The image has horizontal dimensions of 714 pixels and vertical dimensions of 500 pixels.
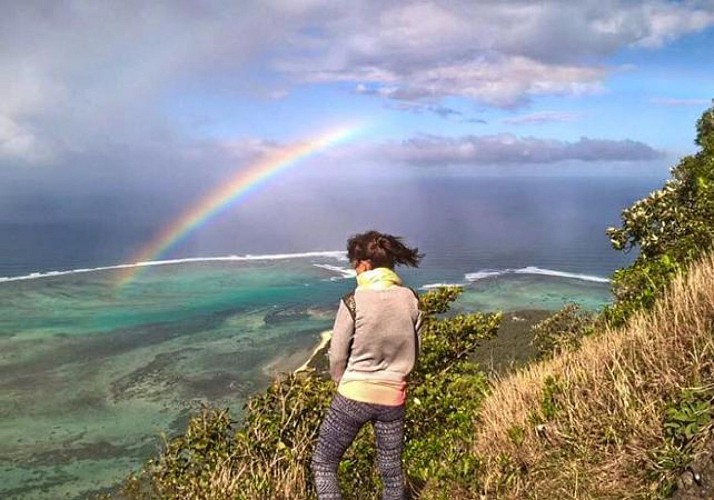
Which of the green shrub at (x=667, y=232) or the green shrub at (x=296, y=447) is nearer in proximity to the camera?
the green shrub at (x=296, y=447)

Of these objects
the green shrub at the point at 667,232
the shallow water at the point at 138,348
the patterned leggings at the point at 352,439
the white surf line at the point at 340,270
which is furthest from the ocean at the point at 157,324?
the green shrub at the point at 667,232

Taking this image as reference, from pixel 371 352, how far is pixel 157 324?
83.1m

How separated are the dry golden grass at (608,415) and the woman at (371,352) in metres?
1.23

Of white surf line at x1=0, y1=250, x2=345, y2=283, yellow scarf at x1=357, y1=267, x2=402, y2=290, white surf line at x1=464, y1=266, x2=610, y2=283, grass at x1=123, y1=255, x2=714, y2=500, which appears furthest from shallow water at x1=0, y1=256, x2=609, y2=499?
white surf line at x1=0, y1=250, x2=345, y2=283

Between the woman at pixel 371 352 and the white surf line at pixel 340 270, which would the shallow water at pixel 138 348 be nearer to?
the white surf line at pixel 340 270

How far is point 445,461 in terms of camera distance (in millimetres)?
6102

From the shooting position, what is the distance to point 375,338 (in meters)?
4.69

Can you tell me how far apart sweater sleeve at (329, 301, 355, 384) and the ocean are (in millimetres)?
4826

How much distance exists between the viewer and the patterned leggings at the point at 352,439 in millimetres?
4855

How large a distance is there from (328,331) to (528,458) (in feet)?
220

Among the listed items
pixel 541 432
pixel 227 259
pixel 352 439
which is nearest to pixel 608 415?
pixel 541 432

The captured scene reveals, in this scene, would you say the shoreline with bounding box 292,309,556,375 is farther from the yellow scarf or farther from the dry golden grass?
the yellow scarf

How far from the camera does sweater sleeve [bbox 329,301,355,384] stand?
4668 mm

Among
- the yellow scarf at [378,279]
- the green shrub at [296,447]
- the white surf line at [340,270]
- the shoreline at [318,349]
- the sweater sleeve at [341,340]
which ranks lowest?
the shoreline at [318,349]
